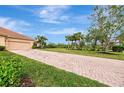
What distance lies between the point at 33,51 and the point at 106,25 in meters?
4.67

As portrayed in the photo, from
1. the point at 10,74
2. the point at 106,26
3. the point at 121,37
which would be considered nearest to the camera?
the point at 10,74

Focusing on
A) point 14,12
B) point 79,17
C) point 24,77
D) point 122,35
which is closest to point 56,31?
point 79,17

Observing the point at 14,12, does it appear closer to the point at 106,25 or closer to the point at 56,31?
the point at 56,31

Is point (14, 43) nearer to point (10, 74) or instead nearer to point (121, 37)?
point (121, 37)

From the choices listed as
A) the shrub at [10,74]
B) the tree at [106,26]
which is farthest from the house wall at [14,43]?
the shrub at [10,74]

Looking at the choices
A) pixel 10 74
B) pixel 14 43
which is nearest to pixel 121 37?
pixel 14 43

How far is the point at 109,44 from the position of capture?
13922mm

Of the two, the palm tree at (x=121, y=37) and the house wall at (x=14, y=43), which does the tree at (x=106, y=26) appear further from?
the house wall at (x=14, y=43)

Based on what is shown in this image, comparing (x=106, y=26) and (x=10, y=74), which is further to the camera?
(x=106, y=26)

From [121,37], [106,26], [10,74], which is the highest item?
[106,26]

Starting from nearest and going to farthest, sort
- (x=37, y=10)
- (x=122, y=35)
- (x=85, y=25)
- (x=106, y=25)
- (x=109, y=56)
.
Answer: (x=37, y=10) → (x=85, y=25) → (x=122, y=35) → (x=106, y=25) → (x=109, y=56)

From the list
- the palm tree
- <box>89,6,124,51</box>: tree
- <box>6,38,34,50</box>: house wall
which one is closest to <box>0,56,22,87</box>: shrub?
<box>6,38,34,50</box>: house wall

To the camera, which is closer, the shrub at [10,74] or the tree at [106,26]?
the shrub at [10,74]
